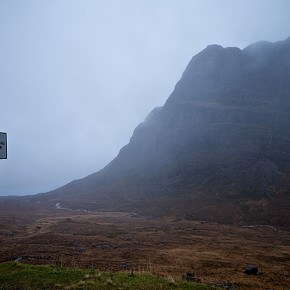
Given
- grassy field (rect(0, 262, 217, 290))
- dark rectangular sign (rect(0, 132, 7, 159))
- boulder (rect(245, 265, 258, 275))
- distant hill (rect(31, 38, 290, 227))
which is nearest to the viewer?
dark rectangular sign (rect(0, 132, 7, 159))

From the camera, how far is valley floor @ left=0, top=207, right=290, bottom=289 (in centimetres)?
1992

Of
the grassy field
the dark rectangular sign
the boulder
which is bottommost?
the boulder

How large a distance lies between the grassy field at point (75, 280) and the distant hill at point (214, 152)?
44.2 m

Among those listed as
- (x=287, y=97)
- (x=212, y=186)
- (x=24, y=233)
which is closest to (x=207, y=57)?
(x=287, y=97)

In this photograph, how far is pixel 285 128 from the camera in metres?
92.7

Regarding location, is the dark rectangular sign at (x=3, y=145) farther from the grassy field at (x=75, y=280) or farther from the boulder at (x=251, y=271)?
the boulder at (x=251, y=271)

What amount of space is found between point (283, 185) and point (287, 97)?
52403mm

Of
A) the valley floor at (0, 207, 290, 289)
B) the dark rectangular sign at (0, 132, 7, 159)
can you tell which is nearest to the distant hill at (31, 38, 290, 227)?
the valley floor at (0, 207, 290, 289)

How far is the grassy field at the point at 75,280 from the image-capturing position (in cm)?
1162

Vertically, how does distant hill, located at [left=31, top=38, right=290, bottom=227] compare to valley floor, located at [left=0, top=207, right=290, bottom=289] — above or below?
above

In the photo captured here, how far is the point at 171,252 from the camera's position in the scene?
90.8 ft

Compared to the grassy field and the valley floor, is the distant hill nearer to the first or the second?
the valley floor

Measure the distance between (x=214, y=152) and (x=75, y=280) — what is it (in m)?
81.4

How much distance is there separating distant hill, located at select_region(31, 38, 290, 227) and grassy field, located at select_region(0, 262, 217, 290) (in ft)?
145
